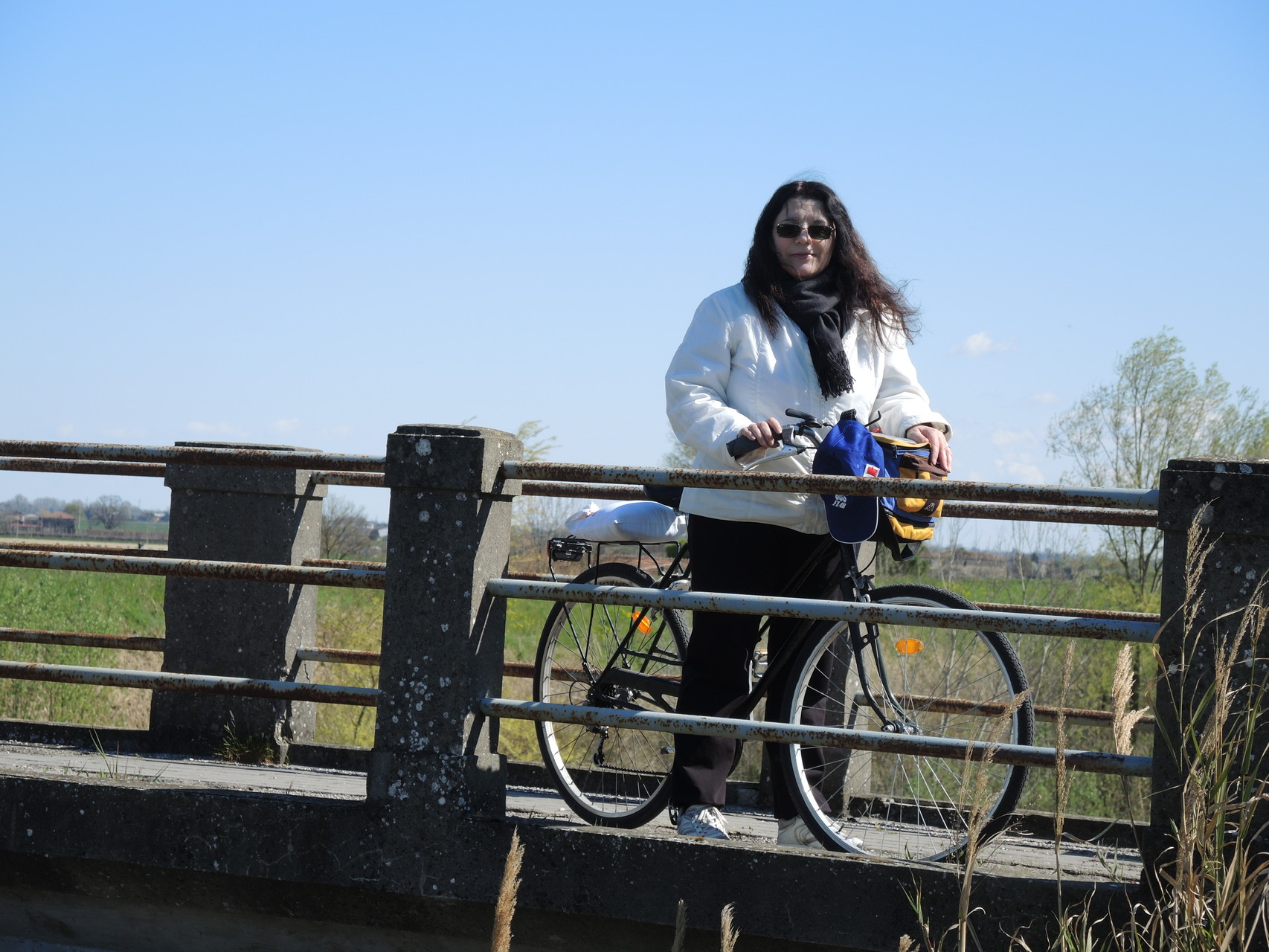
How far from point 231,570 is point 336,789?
4.69 ft

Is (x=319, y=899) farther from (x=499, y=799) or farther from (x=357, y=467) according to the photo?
(x=357, y=467)

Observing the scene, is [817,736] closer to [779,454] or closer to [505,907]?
[779,454]

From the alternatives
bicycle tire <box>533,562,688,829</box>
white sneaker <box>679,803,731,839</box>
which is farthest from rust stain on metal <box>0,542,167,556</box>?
white sneaker <box>679,803,731,839</box>

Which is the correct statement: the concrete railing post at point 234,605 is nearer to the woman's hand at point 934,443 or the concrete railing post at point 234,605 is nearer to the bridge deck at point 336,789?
the bridge deck at point 336,789

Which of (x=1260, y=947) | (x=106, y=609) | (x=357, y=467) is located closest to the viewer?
(x=1260, y=947)

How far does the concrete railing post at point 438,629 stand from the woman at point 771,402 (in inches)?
24.5

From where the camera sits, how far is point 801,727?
313cm

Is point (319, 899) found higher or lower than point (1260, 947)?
lower

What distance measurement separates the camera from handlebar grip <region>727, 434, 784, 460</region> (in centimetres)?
344

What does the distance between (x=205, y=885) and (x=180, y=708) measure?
226 centimetres

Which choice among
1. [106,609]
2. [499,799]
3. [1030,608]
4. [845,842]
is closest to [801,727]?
[845,842]

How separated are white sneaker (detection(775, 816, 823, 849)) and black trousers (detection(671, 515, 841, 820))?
2 centimetres

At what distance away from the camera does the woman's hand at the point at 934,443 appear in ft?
12.2

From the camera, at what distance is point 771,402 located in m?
3.72
